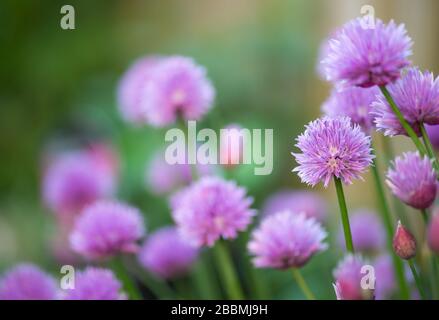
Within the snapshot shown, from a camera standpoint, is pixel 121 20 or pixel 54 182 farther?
pixel 121 20

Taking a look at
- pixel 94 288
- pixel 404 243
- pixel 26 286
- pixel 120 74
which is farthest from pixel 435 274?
pixel 120 74

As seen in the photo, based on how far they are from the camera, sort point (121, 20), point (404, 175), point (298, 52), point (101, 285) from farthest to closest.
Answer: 1. point (121, 20)
2. point (298, 52)
3. point (101, 285)
4. point (404, 175)

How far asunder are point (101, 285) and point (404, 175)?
29 cm

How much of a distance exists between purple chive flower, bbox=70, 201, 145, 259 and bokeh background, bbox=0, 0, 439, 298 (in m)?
0.59

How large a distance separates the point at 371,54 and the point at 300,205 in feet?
1.76

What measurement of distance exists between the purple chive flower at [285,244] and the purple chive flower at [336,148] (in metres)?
0.08

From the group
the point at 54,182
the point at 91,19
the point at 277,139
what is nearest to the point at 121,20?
the point at 91,19

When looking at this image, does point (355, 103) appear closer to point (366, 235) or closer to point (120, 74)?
point (366, 235)

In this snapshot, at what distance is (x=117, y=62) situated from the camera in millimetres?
1706

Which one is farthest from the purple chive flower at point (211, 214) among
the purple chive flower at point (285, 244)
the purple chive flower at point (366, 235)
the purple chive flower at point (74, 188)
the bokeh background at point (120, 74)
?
the bokeh background at point (120, 74)

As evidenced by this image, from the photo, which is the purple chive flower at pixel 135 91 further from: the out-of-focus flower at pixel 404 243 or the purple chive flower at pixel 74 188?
the out-of-focus flower at pixel 404 243

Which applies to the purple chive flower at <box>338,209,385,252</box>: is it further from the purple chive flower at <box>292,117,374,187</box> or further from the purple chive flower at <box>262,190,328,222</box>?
the purple chive flower at <box>292,117,374,187</box>

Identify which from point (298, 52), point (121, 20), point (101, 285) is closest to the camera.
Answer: point (101, 285)
